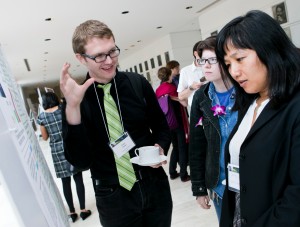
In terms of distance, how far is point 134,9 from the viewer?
667 cm

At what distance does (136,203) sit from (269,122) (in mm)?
770

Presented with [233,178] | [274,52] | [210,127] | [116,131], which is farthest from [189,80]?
[274,52]

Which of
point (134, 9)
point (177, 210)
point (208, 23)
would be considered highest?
point (134, 9)

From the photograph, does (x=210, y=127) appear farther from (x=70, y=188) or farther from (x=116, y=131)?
(x=70, y=188)

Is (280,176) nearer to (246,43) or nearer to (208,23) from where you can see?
(246,43)

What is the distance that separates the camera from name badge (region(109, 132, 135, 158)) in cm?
133

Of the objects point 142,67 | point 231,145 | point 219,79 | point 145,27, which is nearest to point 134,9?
point 145,27

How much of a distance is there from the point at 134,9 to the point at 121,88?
5789 mm

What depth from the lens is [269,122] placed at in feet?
3.00

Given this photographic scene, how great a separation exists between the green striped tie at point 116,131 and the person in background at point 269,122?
56cm

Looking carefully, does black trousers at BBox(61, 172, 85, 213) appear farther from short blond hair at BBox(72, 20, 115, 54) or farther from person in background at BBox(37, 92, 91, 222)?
short blond hair at BBox(72, 20, 115, 54)

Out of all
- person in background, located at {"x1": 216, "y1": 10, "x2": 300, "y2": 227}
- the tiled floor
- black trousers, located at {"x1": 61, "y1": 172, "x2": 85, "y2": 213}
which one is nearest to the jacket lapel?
person in background, located at {"x1": 216, "y1": 10, "x2": 300, "y2": 227}

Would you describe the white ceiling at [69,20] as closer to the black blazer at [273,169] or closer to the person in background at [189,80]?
the person in background at [189,80]

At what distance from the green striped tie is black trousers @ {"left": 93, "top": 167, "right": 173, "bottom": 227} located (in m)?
0.05
